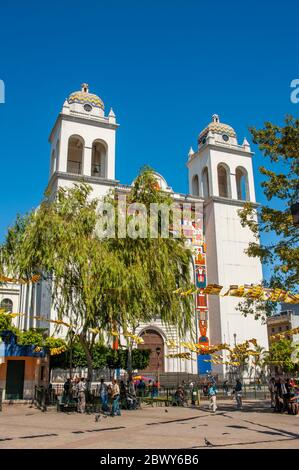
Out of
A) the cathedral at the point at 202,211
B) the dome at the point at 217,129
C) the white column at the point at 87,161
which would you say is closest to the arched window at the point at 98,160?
the cathedral at the point at 202,211

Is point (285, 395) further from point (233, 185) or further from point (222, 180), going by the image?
point (222, 180)

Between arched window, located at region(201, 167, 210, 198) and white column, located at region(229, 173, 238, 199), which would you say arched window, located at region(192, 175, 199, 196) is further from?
white column, located at region(229, 173, 238, 199)

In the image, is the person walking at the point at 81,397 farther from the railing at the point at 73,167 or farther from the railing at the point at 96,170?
the railing at the point at 73,167

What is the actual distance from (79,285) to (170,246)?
4.87m

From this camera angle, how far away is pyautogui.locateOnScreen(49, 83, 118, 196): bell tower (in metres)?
39.2

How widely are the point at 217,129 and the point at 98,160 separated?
1389cm

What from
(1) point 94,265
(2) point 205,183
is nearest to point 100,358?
(1) point 94,265

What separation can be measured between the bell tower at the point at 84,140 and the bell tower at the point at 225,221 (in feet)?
36.1

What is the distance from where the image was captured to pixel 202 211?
149 feet

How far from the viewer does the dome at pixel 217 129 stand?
157 ft

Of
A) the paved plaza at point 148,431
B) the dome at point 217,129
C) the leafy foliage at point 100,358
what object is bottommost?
the paved plaza at point 148,431

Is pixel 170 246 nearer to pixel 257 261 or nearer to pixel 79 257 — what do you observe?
pixel 79 257
